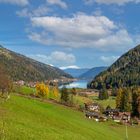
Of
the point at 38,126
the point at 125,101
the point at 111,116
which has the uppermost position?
the point at 125,101

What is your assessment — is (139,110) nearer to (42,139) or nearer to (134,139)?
(134,139)

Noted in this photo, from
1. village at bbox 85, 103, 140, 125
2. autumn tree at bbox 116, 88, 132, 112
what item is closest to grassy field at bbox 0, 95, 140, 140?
village at bbox 85, 103, 140, 125

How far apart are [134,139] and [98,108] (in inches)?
3971

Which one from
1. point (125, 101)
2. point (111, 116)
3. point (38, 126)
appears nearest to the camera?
point (38, 126)

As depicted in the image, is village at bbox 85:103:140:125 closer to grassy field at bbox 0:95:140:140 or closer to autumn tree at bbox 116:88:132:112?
autumn tree at bbox 116:88:132:112

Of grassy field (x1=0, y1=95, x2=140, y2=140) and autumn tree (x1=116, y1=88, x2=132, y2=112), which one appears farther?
autumn tree (x1=116, y1=88, x2=132, y2=112)

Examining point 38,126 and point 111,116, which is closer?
point 38,126

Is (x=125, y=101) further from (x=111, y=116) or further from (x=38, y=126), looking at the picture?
(x=38, y=126)

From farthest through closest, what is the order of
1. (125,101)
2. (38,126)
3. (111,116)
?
(125,101)
(111,116)
(38,126)

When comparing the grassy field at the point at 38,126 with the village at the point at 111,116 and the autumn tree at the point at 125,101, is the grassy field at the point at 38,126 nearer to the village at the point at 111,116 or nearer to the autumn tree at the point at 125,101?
the village at the point at 111,116

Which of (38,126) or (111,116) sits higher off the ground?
(38,126)

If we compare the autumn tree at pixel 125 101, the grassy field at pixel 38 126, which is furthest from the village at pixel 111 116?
the grassy field at pixel 38 126

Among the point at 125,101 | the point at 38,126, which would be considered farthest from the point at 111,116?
the point at 38,126

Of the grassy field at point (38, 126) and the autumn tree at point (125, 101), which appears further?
the autumn tree at point (125, 101)
